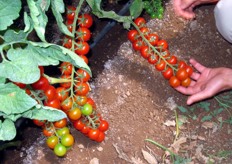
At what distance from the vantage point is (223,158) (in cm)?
229

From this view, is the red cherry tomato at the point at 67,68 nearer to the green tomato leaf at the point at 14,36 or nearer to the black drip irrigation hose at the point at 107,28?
the black drip irrigation hose at the point at 107,28

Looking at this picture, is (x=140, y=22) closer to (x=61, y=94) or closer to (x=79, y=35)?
(x=79, y=35)

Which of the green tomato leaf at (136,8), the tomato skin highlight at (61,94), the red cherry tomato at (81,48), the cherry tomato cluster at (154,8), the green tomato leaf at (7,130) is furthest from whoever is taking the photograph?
the cherry tomato cluster at (154,8)

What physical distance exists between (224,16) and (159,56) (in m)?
0.42

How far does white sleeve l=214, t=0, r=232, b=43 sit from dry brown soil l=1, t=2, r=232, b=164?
0.49 ft

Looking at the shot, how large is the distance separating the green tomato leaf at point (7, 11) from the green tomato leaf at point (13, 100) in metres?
0.22

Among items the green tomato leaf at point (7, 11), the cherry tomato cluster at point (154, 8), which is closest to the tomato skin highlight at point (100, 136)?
the cherry tomato cluster at point (154, 8)

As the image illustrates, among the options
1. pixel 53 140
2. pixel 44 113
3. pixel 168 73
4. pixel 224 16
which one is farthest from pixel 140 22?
pixel 44 113

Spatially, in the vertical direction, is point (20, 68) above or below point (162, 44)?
above

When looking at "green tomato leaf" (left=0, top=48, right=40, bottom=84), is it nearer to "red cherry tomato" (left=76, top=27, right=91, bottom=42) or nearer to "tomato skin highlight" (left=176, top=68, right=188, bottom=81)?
"red cherry tomato" (left=76, top=27, right=91, bottom=42)

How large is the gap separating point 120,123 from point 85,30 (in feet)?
1.83

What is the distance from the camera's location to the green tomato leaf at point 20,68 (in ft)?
4.67

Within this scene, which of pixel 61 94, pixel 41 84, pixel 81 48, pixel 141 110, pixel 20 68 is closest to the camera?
pixel 20 68

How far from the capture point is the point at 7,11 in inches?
58.1
